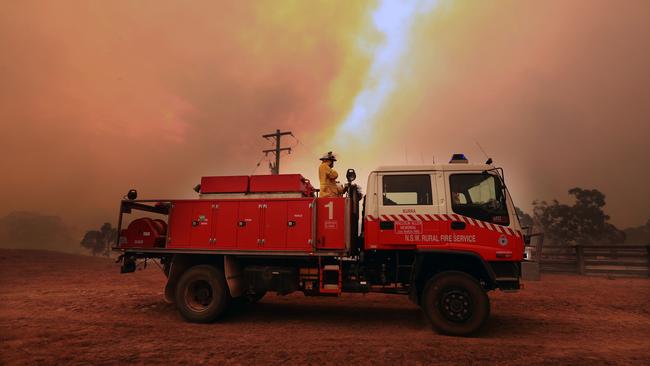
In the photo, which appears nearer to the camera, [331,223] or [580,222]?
[331,223]

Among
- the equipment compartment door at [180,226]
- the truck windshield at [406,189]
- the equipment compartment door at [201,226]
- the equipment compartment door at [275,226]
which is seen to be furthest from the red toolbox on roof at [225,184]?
the truck windshield at [406,189]

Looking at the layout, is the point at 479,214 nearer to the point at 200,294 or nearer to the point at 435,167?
the point at 435,167

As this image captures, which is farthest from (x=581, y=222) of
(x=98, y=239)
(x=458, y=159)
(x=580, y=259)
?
(x=98, y=239)

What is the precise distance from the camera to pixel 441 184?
273 inches

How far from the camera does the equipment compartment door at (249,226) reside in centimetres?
736

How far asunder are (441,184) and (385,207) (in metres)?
1.26

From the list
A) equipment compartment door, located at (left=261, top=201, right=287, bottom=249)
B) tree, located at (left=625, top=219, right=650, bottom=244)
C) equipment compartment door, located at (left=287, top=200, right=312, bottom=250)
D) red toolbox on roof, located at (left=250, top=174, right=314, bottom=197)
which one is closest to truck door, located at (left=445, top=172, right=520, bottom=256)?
equipment compartment door, located at (left=287, top=200, right=312, bottom=250)

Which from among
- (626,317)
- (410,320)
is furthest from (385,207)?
(626,317)

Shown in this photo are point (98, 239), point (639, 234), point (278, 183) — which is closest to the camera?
point (278, 183)

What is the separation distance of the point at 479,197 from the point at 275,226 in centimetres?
432

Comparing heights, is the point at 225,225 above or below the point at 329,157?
below

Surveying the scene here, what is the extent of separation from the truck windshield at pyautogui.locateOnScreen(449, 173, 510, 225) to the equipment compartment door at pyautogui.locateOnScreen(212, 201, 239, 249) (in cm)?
473

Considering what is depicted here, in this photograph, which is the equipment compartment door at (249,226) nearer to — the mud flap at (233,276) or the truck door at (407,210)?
the mud flap at (233,276)

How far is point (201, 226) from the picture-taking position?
7637 mm
